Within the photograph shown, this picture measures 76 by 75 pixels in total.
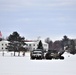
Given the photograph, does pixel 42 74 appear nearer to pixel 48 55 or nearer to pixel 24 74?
pixel 24 74

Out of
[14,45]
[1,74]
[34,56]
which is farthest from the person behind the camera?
[14,45]

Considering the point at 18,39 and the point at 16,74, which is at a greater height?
the point at 18,39

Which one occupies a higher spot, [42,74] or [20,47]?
[20,47]

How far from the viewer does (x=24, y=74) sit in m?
20.4

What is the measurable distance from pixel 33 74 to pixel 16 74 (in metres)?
1.18

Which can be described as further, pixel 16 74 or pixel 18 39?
pixel 18 39

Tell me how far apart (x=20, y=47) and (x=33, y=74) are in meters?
79.4

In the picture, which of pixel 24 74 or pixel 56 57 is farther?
pixel 56 57

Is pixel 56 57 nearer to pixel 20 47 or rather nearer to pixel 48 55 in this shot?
pixel 48 55

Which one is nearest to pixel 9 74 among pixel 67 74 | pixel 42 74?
pixel 42 74

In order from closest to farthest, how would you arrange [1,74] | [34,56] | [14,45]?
[1,74]
[34,56]
[14,45]

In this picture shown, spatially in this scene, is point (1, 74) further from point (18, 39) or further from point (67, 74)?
point (18, 39)

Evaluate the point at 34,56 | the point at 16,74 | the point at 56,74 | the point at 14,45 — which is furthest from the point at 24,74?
the point at 14,45

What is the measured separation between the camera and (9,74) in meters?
20.3
